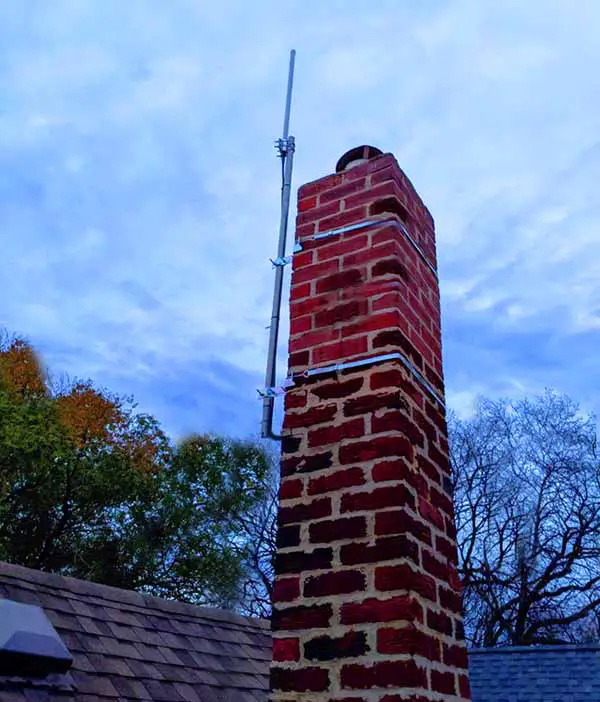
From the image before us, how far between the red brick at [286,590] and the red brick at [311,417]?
0.51m

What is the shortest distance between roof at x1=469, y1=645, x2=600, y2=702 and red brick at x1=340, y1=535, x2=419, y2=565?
1018cm

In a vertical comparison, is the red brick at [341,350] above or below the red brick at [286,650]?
above

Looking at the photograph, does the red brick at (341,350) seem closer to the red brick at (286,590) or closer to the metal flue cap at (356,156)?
the red brick at (286,590)

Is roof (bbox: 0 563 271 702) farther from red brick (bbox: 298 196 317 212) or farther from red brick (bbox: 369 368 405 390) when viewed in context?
red brick (bbox: 298 196 317 212)

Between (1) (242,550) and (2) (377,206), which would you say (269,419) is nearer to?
(2) (377,206)

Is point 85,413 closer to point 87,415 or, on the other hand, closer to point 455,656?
point 87,415

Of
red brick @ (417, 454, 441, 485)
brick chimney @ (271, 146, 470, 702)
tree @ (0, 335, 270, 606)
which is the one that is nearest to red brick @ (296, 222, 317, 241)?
brick chimney @ (271, 146, 470, 702)

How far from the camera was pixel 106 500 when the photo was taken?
67.3 feet

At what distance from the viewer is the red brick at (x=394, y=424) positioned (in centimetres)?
219

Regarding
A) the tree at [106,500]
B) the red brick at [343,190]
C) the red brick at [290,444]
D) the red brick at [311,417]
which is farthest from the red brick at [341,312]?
the tree at [106,500]

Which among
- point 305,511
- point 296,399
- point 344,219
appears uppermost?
point 344,219

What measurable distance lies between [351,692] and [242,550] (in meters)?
20.4

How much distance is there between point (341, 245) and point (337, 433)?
80cm

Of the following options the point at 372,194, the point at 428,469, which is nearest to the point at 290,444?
the point at 428,469
